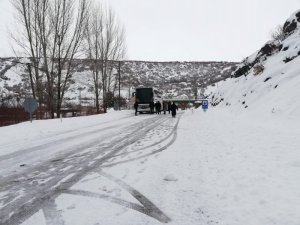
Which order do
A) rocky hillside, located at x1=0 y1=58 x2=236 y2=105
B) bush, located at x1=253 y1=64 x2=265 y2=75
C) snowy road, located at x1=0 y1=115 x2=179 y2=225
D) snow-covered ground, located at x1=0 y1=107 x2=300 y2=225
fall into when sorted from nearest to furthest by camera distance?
snow-covered ground, located at x1=0 y1=107 x2=300 y2=225, snowy road, located at x1=0 y1=115 x2=179 y2=225, bush, located at x1=253 y1=64 x2=265 y2=75, rocky hillside, located at x1=0 y1=58 x2=236 y2=105

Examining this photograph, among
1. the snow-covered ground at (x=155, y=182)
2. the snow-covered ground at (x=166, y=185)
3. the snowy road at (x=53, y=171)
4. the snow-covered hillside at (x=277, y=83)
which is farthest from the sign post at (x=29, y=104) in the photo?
the snow-covered hillside at (x=277, y=83)

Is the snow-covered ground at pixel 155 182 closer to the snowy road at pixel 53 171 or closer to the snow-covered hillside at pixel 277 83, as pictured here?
the snowy road at pixel 53 171

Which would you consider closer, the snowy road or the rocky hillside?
the snowy road

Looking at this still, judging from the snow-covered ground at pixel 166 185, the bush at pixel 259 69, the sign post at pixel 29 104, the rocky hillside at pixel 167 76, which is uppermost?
the rocky hillside at pixel 167 76

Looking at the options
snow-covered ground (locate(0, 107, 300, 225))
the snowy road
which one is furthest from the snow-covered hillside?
the snowy road

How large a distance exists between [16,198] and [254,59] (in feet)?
102

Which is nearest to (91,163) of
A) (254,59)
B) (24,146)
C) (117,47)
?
(24,146)

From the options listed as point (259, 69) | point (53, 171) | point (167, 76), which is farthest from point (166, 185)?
point (167, 76)

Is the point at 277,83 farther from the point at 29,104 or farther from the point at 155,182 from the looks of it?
the point at 155,182

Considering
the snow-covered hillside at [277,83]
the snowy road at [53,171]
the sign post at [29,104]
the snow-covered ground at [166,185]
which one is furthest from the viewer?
the sign post at [29,104]

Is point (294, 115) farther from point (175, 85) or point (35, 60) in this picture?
point (175, 85)

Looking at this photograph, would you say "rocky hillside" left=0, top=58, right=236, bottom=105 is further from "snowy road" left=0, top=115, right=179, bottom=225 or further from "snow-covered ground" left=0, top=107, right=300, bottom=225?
"snow-covered ground" left=0, top=107, right=300, bottom=225

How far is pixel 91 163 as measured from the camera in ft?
23.2

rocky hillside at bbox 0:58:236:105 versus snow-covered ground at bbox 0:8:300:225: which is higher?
rocky hillside at bbox 0:58:236:105
